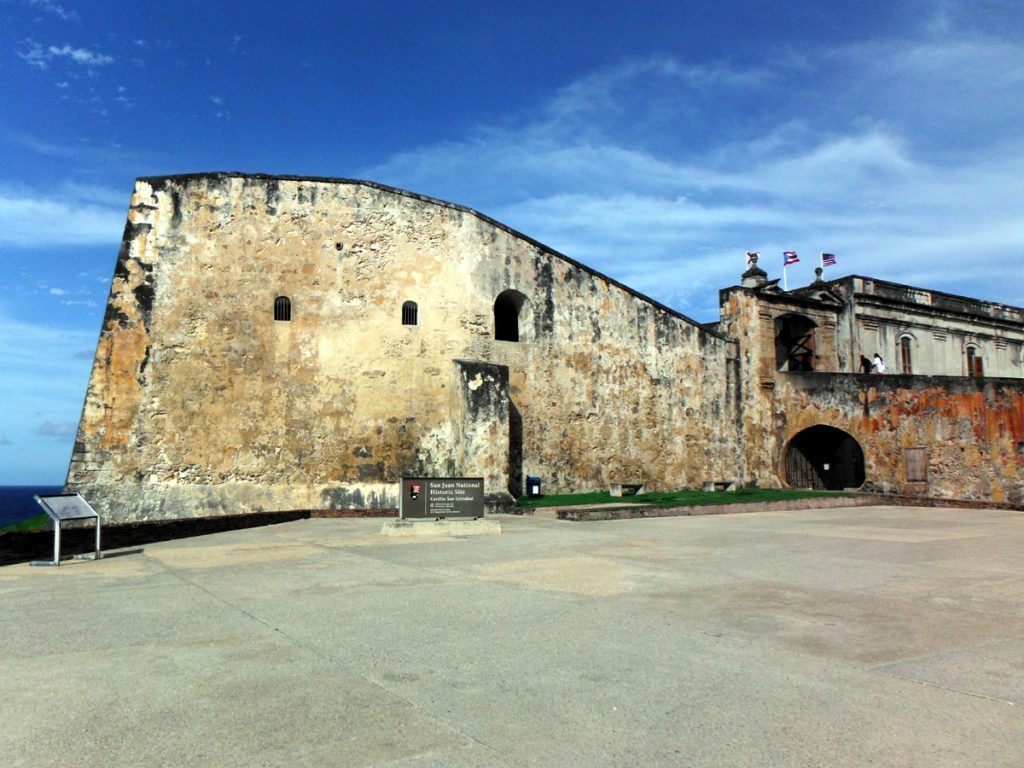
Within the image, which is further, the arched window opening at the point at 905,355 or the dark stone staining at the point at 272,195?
the arched window opening at the point at 905,355

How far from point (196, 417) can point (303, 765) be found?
1214 centimetres

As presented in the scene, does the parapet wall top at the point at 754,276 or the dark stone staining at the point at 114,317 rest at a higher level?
the parapet wall top at the point at 754,276

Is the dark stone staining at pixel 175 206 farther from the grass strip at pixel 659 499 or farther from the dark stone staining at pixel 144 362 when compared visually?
the grass strip at pixel 659 499

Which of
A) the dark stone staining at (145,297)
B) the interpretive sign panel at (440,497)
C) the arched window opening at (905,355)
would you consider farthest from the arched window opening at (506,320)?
the arched window opening at (905,355)

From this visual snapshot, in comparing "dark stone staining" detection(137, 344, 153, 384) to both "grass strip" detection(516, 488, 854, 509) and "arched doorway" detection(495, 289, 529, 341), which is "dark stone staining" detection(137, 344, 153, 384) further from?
"grass strip" detection(516, 488, 854, 509)

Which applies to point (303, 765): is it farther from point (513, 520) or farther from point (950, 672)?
point (513, 520)

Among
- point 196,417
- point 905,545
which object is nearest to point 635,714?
point 905,545

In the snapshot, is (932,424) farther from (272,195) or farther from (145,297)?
(145,297)

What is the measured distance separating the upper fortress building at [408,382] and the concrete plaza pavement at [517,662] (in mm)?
5952

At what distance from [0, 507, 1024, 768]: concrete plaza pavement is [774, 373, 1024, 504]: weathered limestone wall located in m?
12.9

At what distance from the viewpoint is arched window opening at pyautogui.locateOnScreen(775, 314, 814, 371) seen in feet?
84.8

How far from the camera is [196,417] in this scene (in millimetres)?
13758

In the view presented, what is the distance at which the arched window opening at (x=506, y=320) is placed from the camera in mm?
17947

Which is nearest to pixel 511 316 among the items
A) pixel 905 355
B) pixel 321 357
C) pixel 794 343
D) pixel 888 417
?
pixel 321 357
